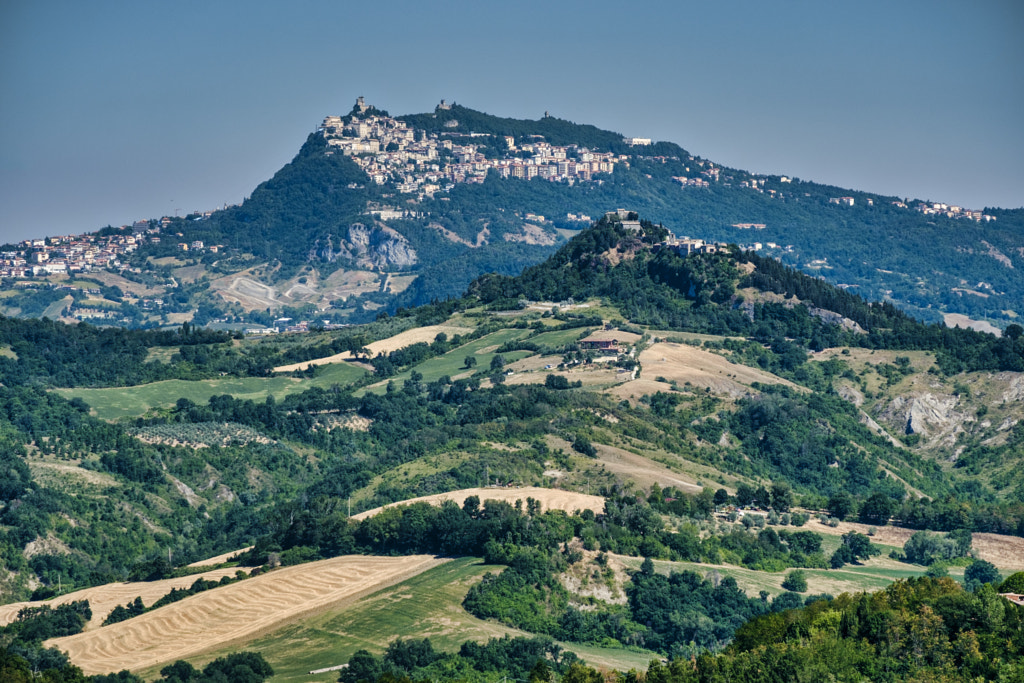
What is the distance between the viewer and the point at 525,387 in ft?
528

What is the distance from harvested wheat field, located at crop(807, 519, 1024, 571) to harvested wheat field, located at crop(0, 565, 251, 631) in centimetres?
4450

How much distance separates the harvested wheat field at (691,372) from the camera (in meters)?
160

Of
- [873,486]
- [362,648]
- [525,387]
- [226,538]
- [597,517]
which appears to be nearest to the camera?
[362,648]

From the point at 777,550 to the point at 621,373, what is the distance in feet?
185

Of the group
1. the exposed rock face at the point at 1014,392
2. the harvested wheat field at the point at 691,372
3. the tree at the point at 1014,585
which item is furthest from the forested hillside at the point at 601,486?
the tree at the point at 1014,585

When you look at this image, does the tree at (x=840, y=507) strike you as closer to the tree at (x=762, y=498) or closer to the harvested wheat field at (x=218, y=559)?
the tree at (x=762, y=498)

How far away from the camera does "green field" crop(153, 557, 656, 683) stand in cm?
8431

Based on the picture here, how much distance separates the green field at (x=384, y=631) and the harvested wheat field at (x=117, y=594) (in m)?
16.1

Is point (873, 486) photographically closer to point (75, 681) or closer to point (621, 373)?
point (621, 373)

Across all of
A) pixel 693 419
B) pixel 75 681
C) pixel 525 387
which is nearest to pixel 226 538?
pixel 525 387

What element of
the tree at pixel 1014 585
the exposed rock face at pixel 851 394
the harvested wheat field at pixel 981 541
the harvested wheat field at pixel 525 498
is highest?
the exposed rock face at pixel 851 394

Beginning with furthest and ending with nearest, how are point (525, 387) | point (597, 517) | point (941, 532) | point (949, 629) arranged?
1. point (525, 387)
2. point (941, 532)
3. point (597, 517)
4. point (949, 629)

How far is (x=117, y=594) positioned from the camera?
106m

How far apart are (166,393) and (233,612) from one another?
10057 centimetres
